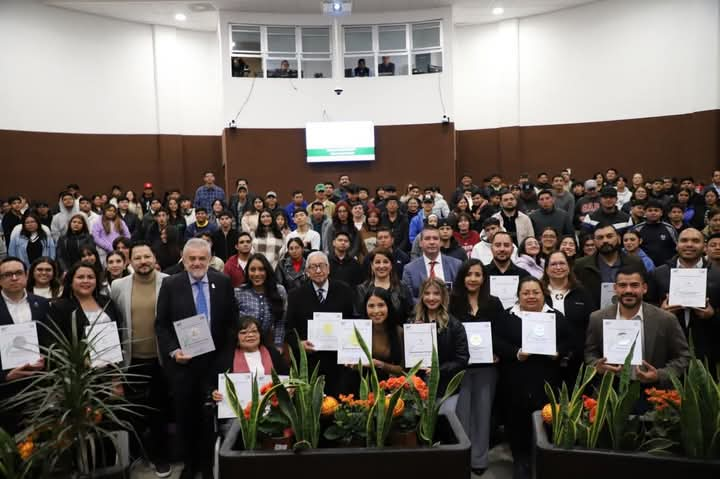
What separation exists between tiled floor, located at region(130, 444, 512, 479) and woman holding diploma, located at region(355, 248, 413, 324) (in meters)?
1.28

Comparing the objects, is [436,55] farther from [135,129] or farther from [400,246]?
[400,246]

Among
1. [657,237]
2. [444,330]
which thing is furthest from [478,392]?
[657,237]

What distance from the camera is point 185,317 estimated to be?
14.6ft

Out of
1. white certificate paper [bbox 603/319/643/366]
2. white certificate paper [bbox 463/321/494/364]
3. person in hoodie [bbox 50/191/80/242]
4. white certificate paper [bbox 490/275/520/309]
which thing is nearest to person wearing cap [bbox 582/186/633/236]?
white certificate paper [bbox 490/275/520/309]

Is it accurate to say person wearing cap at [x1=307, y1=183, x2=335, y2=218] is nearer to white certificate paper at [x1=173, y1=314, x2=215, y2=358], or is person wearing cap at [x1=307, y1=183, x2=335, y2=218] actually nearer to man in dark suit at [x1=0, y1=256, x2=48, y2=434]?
white certificate paper at [x1=173, y1=314, x2=215, y2=358]

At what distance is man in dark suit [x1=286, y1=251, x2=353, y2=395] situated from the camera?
471 centimetres

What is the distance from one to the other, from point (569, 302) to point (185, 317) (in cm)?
285

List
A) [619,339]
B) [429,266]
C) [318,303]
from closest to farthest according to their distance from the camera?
1. [619,339]
2. [318,303]
3. [429,266]

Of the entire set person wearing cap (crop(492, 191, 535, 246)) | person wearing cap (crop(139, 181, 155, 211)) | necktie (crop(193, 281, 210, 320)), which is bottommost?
necktie (crop(193, 281, 210, 320))

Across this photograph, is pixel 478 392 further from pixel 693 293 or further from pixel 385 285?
pixel 693 293

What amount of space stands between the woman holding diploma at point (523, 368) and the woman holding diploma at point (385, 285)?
0.79 meters

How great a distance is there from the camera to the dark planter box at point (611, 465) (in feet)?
7.07

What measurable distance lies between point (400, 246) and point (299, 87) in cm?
805

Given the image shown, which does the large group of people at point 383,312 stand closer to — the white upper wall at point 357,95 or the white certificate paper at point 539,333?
the white certificate paper at point 539,333
